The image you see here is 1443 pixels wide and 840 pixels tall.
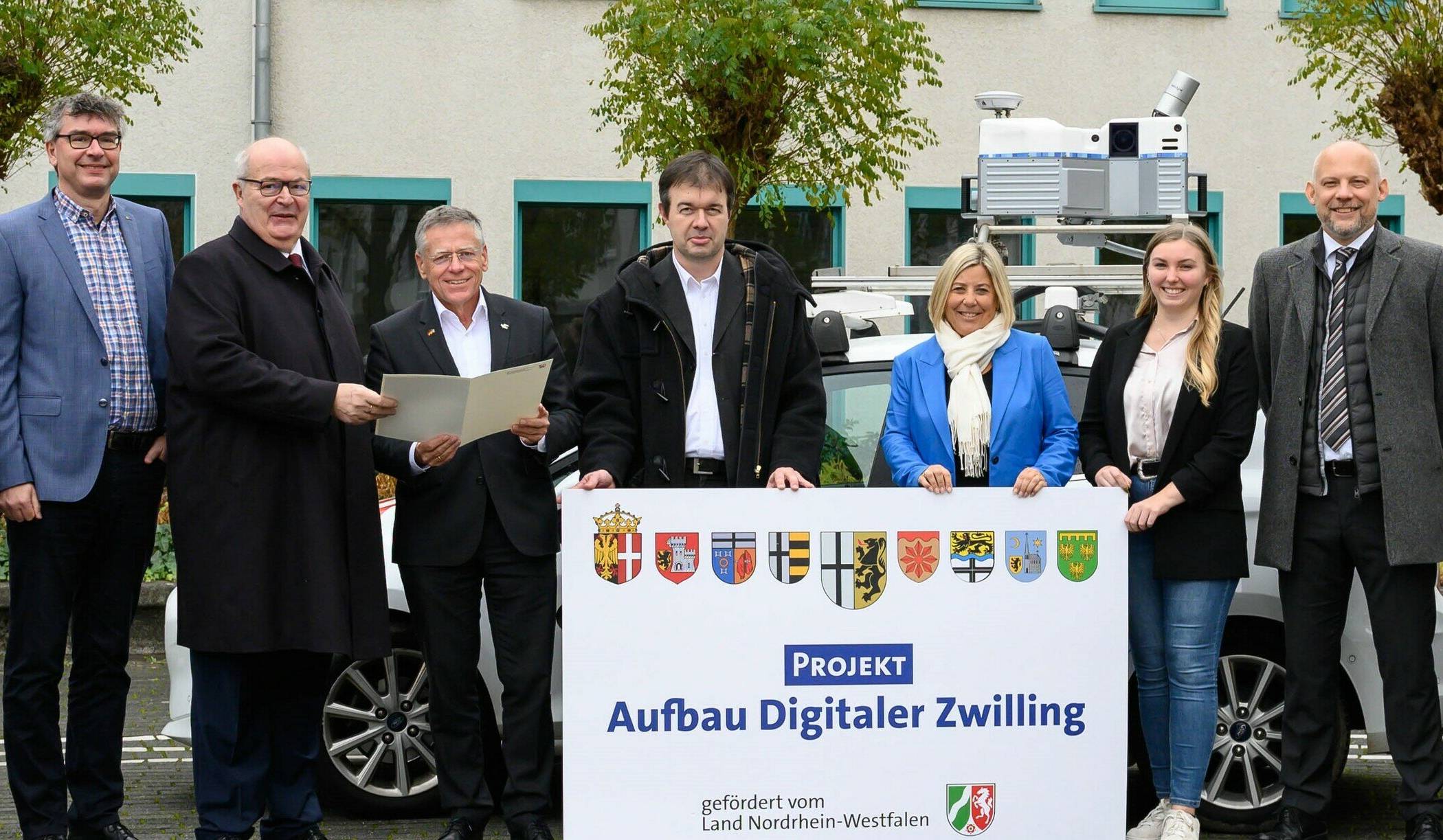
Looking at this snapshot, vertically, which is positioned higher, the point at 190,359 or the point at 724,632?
the point at 190,359

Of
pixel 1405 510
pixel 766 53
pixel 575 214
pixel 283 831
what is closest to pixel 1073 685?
pixel 1405 510

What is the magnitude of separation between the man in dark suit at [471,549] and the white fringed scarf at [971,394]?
1167 millimetres

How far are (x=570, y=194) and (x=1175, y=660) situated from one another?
10.5 m

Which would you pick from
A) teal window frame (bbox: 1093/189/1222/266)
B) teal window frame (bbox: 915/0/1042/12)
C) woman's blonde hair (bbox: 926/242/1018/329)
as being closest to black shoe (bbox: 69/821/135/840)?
woman's blonde hair (bbox: 926/242/1018/329)

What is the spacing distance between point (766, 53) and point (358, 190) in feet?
17.7

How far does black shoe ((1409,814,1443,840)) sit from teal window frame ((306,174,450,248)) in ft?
35.9

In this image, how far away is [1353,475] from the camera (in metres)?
5.35

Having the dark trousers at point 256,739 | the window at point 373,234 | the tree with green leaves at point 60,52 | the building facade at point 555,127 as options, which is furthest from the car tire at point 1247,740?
the window at point 373,234

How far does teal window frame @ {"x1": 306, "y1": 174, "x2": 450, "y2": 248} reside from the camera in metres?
14.8

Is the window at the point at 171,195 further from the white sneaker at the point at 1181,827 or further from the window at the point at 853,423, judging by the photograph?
the white sneaker at the point at 1181,827

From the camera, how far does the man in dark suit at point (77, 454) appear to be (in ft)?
16.9

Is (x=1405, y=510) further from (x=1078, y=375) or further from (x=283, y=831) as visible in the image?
(x=283, y=831)

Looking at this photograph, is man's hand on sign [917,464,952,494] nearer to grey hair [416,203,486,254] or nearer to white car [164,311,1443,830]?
white car [164,311,1443,830]

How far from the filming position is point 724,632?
490 cm
